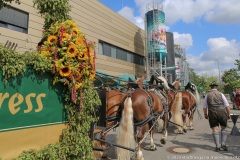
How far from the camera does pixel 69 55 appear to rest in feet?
8.70

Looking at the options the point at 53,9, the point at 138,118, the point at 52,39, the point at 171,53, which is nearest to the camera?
the point at 52,39

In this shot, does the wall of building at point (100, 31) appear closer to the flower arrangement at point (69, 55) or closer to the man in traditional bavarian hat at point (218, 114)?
the flower arrangement at point (69, 55)

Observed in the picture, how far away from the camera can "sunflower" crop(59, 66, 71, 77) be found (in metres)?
2.58

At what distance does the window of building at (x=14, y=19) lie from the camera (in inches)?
428

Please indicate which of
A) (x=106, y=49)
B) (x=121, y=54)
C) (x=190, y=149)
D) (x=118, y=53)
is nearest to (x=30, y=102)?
(x=190, y=149)

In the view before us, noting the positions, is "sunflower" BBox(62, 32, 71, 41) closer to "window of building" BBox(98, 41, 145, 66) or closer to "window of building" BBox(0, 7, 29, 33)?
"window of building" BBox(0, 7, 29, 33)

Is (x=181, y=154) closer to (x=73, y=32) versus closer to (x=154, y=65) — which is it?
(x=73, y=32)

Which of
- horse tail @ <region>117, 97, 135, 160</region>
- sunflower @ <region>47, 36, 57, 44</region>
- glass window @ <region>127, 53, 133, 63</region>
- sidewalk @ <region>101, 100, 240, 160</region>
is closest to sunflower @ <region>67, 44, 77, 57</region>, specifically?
sunflower @ <region>47, 36, 57, 44</region>

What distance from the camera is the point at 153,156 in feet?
17.8

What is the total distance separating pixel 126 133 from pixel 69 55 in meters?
2.52

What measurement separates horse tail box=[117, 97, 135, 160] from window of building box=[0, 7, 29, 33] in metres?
9.66

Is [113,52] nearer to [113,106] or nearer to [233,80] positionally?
[113,106]

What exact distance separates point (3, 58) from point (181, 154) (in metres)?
5.10

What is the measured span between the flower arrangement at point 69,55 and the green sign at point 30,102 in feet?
0.57
